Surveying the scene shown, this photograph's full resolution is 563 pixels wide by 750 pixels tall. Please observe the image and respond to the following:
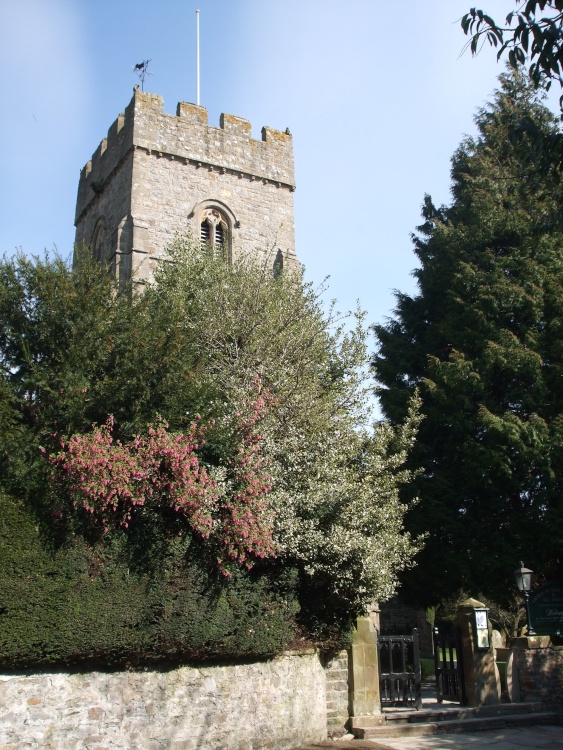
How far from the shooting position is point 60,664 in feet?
31.6

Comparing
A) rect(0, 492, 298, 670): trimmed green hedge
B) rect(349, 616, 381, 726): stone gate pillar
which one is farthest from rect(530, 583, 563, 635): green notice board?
rect(0, 492, 298, 670): trimmed green hedge

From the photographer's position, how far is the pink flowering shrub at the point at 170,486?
10.2 metres

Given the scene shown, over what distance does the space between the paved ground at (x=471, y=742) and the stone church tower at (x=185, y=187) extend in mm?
15611

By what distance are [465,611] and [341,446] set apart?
4626 millimetres

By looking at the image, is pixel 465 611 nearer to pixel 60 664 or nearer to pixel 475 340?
pixel 475 340

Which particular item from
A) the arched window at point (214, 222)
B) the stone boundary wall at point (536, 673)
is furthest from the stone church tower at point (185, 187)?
the stone boundary wall at point (536, 673)

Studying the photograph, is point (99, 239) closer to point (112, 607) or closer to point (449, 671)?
point (449, 671)

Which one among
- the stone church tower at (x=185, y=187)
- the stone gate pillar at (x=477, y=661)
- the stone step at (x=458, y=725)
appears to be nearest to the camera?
the stone step at (x=458, y=725)

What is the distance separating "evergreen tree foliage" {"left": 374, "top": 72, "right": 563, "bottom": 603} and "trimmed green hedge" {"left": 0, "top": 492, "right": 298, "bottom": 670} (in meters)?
6.62

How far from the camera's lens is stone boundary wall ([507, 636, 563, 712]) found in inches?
601

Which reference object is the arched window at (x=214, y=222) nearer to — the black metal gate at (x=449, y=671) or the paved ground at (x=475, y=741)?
the black metal gate at (x=449, y=671)

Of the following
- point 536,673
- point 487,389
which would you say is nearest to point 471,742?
point 536,673

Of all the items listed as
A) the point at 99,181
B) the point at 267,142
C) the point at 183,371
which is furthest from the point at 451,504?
the point at 99,181

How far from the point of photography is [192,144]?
2600cm
